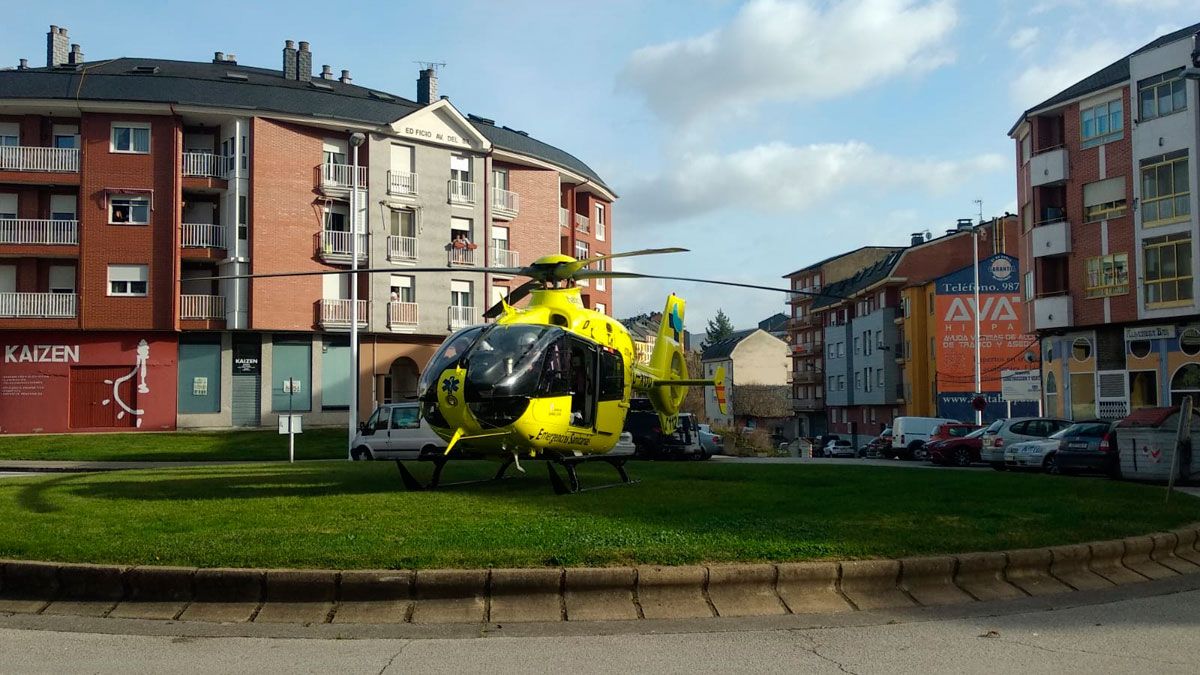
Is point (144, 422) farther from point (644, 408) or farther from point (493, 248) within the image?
point (644, 408)

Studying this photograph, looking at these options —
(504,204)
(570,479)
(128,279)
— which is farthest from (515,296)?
(504,204)

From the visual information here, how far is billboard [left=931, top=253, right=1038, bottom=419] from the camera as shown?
60594 mm

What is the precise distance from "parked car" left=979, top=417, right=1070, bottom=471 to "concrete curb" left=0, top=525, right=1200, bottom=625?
2100cm

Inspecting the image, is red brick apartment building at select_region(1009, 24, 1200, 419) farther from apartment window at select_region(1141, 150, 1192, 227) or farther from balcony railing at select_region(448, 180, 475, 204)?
balcony railing at select_region(448, 180, 475, 204)

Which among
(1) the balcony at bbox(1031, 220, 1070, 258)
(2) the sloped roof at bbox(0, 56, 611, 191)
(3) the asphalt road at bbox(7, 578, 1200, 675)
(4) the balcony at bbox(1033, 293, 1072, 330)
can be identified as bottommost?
(3) the asphalt road at bbox(7, 578, 1200, 675)

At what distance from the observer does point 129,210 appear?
134 ft

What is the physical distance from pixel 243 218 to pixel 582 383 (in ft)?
102

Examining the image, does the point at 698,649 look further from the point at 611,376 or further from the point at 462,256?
the point at 462,256

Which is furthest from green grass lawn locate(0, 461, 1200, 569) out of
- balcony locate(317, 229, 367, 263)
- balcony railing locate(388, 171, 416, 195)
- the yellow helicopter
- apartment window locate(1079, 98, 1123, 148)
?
balcony railing locate(388, 171, 416, 195)

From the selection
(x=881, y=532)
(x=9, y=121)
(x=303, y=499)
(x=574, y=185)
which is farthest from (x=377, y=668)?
(x=574, y=185)

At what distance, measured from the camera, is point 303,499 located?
1256cm

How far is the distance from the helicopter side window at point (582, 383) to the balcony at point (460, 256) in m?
31.9

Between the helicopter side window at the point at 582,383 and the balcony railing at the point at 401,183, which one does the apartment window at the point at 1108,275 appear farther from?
the helicopter side window at the point at 582,383

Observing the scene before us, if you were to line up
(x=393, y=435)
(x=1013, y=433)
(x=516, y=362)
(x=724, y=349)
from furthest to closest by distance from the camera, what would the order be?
(x=724, y=349) → (x=393, y=435) → (x=1013, y=433) → (x=516, y=362)
